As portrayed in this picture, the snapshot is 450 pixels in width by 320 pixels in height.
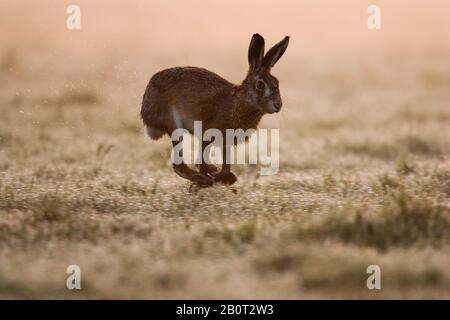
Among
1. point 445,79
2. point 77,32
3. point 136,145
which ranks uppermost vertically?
point 77,32

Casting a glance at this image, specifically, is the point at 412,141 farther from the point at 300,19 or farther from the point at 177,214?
the point at 300,19

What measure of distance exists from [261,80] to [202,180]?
108cm

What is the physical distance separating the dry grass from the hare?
1.91ft

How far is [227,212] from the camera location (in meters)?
7.93

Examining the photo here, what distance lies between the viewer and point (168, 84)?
8.93 meters

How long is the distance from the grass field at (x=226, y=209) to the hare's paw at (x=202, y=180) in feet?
0.28

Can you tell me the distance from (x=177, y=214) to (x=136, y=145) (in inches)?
163

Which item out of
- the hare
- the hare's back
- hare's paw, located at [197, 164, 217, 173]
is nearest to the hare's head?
the hare

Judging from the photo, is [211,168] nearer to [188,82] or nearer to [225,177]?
[225,177]

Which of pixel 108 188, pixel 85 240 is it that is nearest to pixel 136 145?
pixel 108 188

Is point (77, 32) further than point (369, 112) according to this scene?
Yes

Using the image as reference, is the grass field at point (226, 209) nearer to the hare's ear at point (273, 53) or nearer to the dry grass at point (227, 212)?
the dry grass at point (227, 212)
